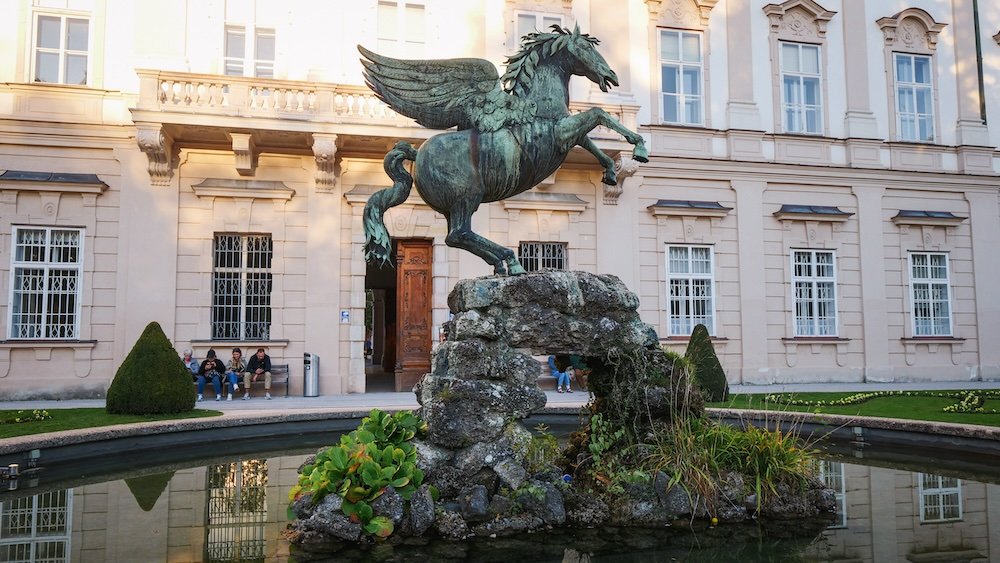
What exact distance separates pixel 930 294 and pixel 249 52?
63.7ft

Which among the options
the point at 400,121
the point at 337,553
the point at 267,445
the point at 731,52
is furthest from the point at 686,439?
the point at 731,52

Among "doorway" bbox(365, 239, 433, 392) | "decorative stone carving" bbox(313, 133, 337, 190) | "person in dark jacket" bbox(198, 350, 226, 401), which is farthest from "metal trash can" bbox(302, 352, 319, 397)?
"decorative stone carving" bbox(313, 133, 337, 190)

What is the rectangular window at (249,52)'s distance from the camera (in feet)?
52.3

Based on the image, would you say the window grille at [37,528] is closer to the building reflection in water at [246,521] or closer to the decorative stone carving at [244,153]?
the building reflection in water at [246,521]

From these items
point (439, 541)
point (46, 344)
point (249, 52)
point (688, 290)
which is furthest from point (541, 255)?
point (439, 541)

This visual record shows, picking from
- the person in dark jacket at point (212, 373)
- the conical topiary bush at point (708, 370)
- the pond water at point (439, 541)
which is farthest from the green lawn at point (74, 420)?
the conical topiary bush at point (708, 370)

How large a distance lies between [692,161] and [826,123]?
14.4 feet

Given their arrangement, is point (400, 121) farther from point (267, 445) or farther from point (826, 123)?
point (826, 123)

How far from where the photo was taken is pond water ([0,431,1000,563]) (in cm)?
401

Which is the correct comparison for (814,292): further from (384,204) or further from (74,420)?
(74,420)

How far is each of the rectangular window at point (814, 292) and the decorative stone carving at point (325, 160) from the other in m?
12.4

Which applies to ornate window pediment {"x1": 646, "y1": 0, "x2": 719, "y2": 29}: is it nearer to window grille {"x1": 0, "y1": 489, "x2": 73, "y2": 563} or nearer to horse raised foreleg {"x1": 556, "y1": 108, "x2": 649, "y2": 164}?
horse raised foreleg {"x1": 556, "y1": 108, "x2": 649, "y2": 164}

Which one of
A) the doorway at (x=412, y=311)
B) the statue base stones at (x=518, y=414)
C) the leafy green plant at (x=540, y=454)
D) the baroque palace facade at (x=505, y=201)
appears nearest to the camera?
the statue base stones at (x=518, y=414)

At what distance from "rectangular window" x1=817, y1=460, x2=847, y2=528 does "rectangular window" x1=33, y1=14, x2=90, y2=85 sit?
1650 cm
